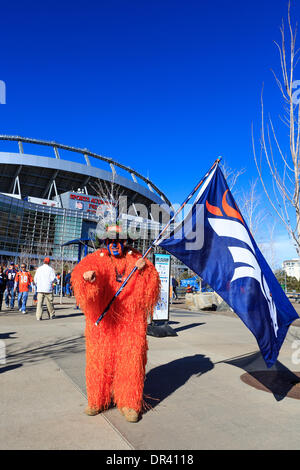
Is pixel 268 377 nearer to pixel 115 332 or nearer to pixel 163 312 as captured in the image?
pixel 115 332

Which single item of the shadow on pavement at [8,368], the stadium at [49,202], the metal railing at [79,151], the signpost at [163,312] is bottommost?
the shadow on pavement at [8,368]

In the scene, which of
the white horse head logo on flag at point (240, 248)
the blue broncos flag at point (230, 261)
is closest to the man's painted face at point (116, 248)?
the blue broncos flag at point (230, 261)

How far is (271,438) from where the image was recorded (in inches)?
105

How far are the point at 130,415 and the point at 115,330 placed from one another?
Result: 0.74m

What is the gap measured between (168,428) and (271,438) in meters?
0.82

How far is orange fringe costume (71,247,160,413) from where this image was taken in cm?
311

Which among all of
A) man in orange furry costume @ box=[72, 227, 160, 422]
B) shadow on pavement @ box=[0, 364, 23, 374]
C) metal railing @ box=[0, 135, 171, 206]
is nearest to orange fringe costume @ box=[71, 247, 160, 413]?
man in orange furry costume @ box=[72, 227, 160, 422]

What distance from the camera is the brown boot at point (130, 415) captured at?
2.92m

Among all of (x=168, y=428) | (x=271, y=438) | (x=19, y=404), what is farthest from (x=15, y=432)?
(x=271, y=438)

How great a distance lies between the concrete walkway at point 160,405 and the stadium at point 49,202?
125 feet

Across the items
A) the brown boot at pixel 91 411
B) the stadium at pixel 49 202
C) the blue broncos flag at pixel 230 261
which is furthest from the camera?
the stadium at pixel 49 202

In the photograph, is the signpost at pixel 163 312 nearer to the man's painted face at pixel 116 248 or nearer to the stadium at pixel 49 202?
the man's painted face at pixel 116 248

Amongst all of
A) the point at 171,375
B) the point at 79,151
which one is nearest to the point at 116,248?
the point at 171,375

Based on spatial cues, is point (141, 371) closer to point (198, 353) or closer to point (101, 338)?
point (101, 338)
